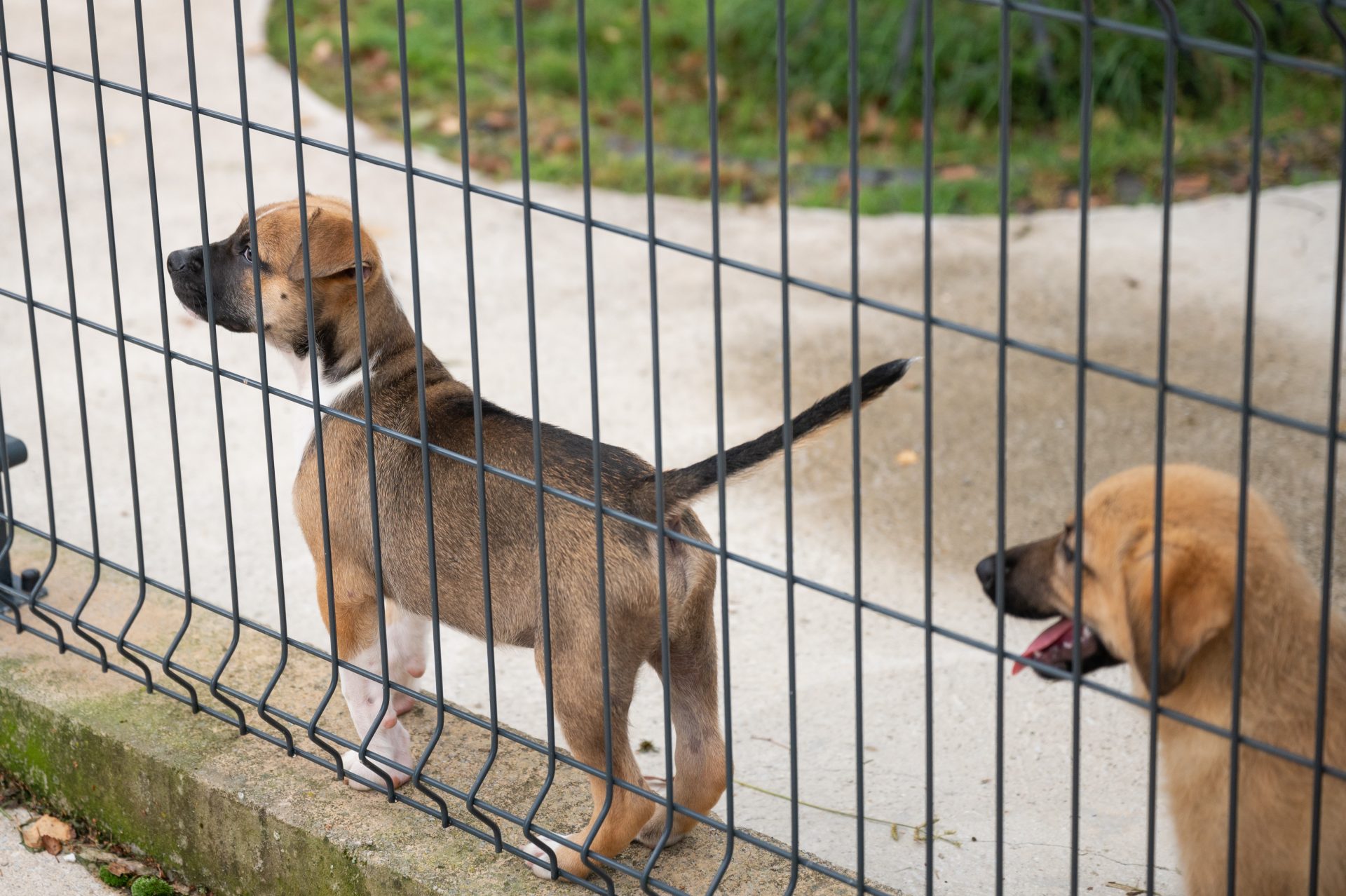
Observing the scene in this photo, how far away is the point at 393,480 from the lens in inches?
154

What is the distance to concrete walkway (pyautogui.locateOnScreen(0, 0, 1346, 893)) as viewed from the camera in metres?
4.57

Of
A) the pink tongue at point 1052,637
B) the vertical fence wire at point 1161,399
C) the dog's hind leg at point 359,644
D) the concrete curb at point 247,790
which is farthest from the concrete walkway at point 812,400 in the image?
the vertical fence wire at point 1161,399

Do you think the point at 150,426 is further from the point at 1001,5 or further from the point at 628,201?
the point at 1001,5

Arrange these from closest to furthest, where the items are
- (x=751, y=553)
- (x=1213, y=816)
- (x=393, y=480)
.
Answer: (x=1213, y=816)
(x=393, y=480)
(x=751, y=553)

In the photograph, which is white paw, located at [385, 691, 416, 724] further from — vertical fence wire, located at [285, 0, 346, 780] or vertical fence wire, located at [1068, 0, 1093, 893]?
vertical fence wire, located at [1068, 0, 1093, 893]

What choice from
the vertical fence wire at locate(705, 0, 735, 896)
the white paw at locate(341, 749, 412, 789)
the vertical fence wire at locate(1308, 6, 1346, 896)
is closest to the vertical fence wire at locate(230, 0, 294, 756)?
the white paw at locate(341, 749, 412, 789)

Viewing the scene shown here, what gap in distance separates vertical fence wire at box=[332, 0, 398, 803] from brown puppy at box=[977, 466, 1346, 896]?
4.91 feet

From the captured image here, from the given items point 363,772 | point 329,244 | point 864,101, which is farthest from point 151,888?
point 864,101

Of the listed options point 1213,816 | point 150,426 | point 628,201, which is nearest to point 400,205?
point 628,201

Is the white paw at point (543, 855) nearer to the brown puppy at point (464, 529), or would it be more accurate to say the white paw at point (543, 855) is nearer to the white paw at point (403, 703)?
the brown puppy at point (464, 529)

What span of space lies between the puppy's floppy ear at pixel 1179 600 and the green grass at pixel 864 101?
5.88 meters

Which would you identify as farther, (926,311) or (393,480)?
(393,480)

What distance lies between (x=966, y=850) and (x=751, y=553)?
5.91 ft

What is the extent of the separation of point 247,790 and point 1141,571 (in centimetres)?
221
